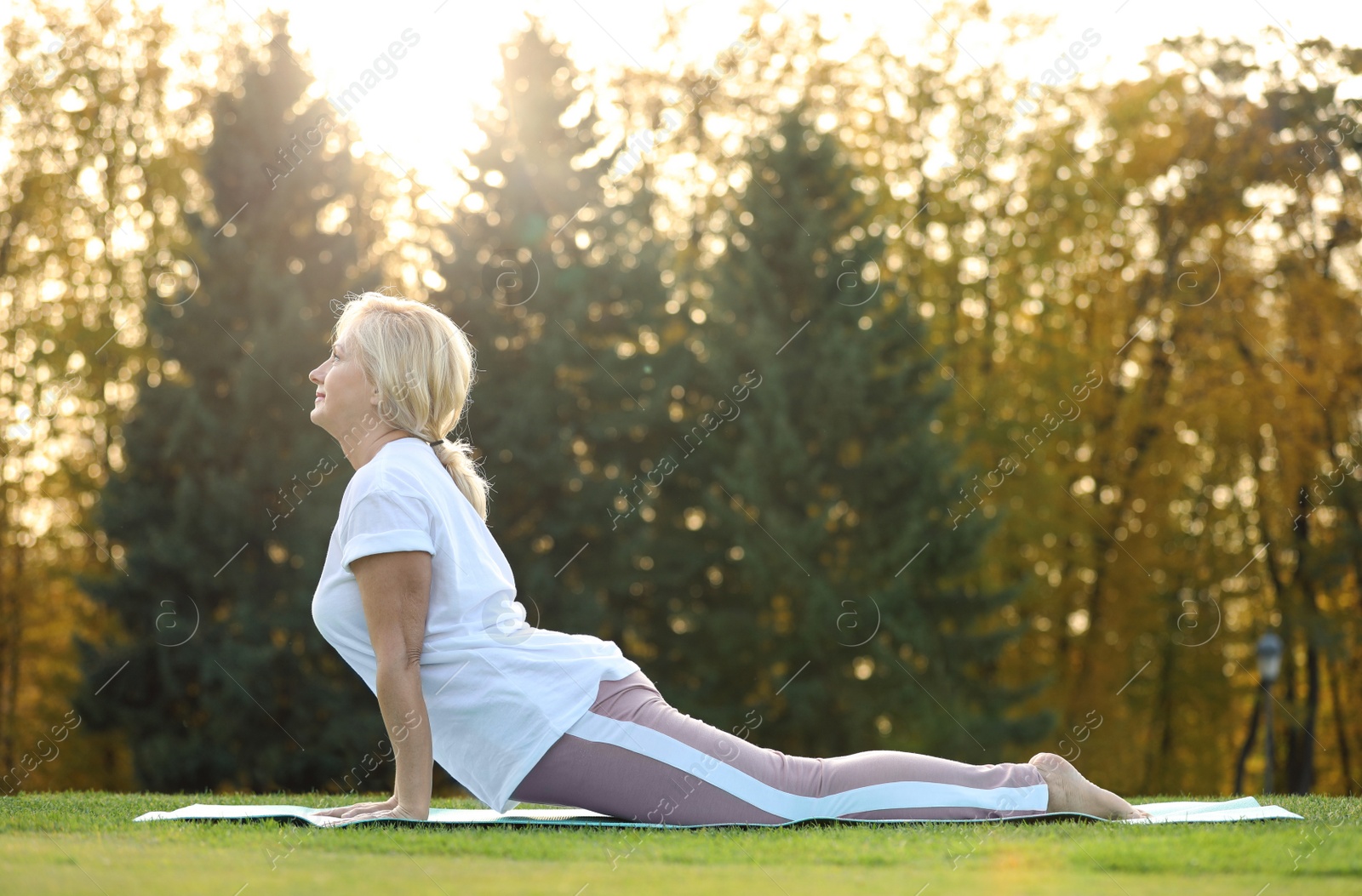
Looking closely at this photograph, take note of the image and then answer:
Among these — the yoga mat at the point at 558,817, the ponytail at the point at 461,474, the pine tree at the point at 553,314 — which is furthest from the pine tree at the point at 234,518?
the ponytail at the point at 461,474

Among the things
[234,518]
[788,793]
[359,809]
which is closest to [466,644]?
[359,809]

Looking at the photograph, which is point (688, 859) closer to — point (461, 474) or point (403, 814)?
point (403, 814)

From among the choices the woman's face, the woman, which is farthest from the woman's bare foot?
the woman's face

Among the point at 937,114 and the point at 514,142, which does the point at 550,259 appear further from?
the point at 937,114

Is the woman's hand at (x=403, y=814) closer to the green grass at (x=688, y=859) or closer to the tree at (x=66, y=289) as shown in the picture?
the green grass at (x=688, y=859)

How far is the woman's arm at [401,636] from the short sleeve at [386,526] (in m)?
0.03

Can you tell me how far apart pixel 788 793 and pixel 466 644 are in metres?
1.04

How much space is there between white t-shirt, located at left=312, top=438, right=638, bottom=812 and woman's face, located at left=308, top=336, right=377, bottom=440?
0.52 feet

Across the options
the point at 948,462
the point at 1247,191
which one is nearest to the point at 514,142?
the point at 948,462

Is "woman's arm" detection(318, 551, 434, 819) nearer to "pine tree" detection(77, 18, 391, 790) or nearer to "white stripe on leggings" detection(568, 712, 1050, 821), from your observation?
"white stripe on leggings" detection(568, 712, 1050, 821)

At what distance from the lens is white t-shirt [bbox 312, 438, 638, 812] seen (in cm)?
374

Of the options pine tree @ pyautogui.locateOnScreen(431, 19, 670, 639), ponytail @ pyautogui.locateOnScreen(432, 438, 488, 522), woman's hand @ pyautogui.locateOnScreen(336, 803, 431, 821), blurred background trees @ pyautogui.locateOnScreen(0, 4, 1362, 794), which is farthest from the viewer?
pine tree @ pyautogui.locateOnScreen(431, 19, 670, 639)

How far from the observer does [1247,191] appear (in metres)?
20.4

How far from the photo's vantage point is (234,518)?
61.1 ft
